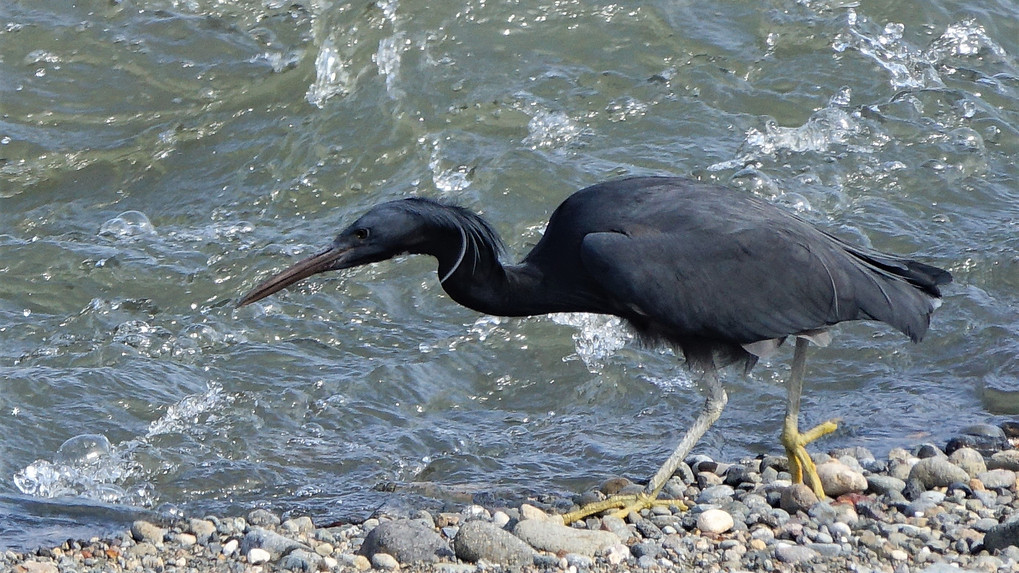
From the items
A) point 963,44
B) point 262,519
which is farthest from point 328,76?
point 262,519

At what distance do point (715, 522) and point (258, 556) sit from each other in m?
1.74

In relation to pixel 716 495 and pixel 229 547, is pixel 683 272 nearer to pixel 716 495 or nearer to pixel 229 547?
pixel 716 495

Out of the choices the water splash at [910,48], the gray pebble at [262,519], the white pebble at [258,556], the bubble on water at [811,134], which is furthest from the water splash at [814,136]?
the white pebble at [258,556]

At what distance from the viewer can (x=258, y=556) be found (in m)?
4.65

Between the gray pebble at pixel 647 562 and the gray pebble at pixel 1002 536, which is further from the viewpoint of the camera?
the gray pebble at pixel 647 562

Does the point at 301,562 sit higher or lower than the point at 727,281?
lower

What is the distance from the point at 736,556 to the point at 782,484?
3.55ft

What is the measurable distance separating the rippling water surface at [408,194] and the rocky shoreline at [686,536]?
1.81ft

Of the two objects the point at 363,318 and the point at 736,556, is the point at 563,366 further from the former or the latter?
the point at 736,556

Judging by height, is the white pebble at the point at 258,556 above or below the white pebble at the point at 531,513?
above

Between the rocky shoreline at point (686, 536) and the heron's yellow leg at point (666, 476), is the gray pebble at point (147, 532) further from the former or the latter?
the heron's yellow leg at point (666, 476)

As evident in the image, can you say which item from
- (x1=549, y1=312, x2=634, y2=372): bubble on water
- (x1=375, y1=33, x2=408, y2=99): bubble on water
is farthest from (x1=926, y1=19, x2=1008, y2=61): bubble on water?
(x1=549, y1=312, x2=634, y2=372): bubble on water

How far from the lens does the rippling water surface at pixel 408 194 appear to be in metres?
6.54

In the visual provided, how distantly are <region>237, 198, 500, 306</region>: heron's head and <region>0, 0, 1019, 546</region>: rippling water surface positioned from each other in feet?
3.54
